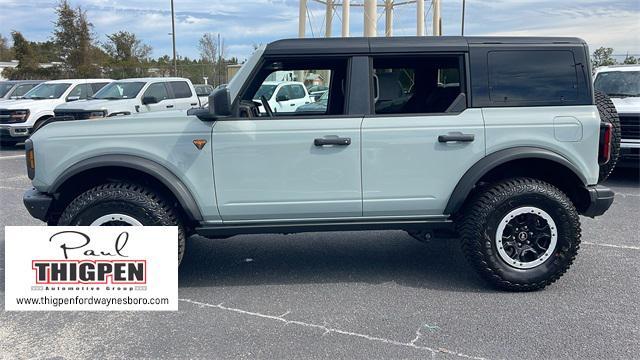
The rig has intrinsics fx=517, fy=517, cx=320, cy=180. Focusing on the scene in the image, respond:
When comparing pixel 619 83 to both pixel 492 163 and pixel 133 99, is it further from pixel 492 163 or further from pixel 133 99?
pixel 133 99

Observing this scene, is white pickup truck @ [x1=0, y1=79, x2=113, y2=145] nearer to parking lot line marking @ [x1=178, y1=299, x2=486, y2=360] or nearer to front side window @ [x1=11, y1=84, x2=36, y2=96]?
front side window @ [x1=11, y1=84, x2=36, y2=96]

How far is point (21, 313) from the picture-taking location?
12.5 feet

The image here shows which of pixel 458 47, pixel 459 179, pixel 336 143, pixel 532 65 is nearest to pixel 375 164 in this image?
pixel 336 143

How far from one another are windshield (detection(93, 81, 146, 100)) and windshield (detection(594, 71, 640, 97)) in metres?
10.8

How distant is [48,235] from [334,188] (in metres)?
2.11

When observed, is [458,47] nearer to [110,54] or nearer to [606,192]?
[606,192]

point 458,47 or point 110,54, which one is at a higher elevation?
point 110,54

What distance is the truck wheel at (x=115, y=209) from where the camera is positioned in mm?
3922

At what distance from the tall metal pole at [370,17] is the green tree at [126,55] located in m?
18.7

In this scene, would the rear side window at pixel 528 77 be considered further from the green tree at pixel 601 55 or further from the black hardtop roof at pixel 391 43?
the green tree at pixel 601 55

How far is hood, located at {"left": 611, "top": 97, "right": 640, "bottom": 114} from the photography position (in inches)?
332

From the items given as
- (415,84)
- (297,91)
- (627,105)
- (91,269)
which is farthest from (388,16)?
(91,269)

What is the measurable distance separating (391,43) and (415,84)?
0.83 meters

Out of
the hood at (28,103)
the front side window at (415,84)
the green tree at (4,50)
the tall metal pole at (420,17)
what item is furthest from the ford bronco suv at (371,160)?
the green tree at (4,50)
